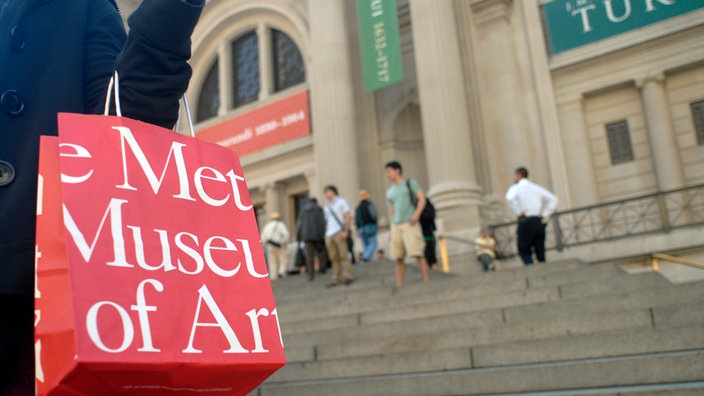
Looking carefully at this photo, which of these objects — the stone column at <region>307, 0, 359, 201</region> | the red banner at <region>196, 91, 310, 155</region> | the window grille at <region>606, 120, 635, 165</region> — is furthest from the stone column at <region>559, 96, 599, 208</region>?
the red banner at <region>196, 91, 310, 155</region>

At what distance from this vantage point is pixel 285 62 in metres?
24.1

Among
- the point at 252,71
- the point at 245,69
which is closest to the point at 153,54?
the point at 252,71

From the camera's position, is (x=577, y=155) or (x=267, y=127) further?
(x=267, y=127)

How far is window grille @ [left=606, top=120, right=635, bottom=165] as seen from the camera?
17.3 m

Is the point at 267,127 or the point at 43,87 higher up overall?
the point at 267,127

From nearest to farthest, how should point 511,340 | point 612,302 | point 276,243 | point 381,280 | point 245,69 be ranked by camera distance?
point 511,340
point 612,302
point 381,280
point 276,243
point 245,69

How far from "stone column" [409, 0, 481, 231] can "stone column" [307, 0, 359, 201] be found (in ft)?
8.20

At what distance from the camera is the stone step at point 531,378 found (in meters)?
4.48

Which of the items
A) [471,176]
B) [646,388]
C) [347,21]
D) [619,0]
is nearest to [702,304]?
[646,388]

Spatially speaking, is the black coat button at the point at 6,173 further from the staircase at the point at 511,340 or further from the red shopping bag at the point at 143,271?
the staircase at the point at 511,340

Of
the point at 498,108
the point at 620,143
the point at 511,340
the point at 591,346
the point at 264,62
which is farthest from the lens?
the point at 264,62

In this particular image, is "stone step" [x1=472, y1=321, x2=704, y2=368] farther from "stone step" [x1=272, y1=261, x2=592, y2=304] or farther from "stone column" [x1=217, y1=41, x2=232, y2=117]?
"stone column" [x1=217, y1=41, x2=232, y2=117]

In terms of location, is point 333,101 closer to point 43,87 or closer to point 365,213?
point 365,213

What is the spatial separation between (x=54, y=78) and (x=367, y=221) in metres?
11.9
